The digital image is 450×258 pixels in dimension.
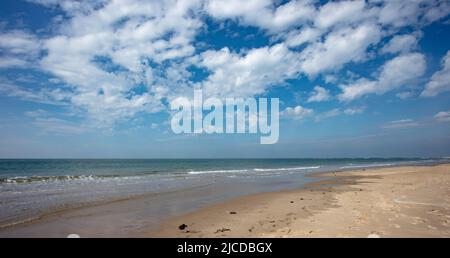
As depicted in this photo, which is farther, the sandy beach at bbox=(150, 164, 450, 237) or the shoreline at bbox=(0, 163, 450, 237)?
the shoreline at bbox=(0, 163, 450, 237)

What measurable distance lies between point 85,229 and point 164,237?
2.51 m

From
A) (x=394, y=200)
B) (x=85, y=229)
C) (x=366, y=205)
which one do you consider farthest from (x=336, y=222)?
(x=85, y=229)

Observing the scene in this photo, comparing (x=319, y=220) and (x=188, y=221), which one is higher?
(x=319, y=220)

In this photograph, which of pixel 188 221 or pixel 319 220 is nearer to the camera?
pixel 319 220

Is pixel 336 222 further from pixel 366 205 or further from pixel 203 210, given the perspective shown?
pixel 203 210

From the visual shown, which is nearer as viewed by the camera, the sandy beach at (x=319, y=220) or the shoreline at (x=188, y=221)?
the sandy beach at (x=319, y=220)

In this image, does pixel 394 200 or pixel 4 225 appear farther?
pixel 394 200
